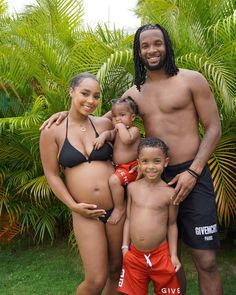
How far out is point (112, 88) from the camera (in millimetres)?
5691

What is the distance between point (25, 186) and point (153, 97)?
118 inches

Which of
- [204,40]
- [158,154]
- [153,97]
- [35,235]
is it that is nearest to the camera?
[158,154]

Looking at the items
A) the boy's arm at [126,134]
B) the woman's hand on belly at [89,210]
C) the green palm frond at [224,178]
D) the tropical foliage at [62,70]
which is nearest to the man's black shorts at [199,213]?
the boy's arm at [126,134]

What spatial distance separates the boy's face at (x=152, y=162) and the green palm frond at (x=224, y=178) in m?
Result: 1.88

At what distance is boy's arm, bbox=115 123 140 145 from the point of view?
327cm

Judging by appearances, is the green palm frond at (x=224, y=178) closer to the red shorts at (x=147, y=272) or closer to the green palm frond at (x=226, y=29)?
the green palm frond at (x=226, y=29)

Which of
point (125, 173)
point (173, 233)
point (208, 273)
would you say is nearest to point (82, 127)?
point (125, 173)

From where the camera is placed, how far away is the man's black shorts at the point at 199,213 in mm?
3273

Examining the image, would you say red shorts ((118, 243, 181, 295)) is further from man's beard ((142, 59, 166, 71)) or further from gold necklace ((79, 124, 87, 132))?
Answer: man's beard ((142, 59, 166, 71))

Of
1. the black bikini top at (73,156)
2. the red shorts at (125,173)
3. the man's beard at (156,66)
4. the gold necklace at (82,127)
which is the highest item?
the man's beard at (156,66)

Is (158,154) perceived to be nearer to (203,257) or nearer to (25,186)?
(203,257)

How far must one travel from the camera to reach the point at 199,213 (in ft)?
10.8

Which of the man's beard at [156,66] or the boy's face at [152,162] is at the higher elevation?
the man's beard at [156,66]

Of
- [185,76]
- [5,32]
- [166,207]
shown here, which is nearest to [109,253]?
[166,207]
